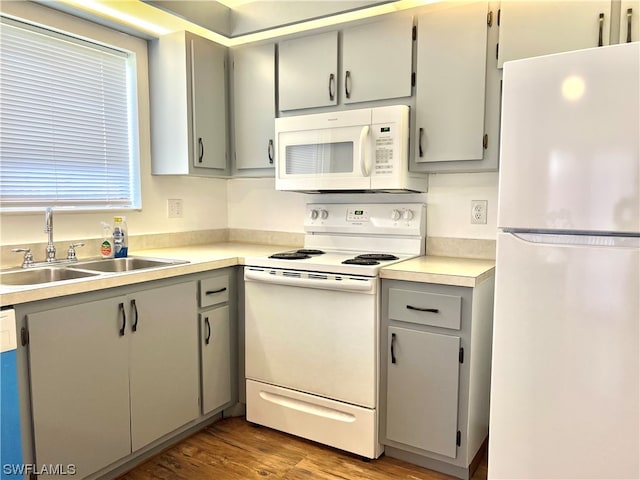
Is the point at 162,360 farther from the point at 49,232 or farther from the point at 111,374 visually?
the point at 49,232

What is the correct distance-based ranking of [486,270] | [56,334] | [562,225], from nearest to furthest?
1. [562,225]
2. [56,334]
3. [486,270]

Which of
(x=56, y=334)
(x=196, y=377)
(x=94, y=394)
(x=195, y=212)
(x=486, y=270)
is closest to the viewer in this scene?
(x=56, y=334)

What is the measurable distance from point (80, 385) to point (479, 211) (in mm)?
1987

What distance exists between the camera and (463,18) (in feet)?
7.04

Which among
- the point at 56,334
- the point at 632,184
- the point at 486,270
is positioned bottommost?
the point at 56,334

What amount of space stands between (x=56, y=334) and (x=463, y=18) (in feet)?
7.05

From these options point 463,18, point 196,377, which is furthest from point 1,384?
point 463,18

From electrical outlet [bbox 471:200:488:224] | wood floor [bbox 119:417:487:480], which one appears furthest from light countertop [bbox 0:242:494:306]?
wood floor [bbox 119:417:487:480]

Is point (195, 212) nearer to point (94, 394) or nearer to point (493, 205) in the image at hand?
point (94, 394)

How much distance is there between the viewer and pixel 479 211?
244cm

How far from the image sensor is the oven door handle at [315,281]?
6.78 feet

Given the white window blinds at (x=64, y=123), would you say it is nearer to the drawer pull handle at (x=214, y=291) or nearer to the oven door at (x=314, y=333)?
the drawer pull handle at (x=214, y=291)

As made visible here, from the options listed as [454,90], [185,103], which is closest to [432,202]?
[454,90]

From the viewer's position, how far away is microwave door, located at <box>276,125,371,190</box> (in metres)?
2.34
